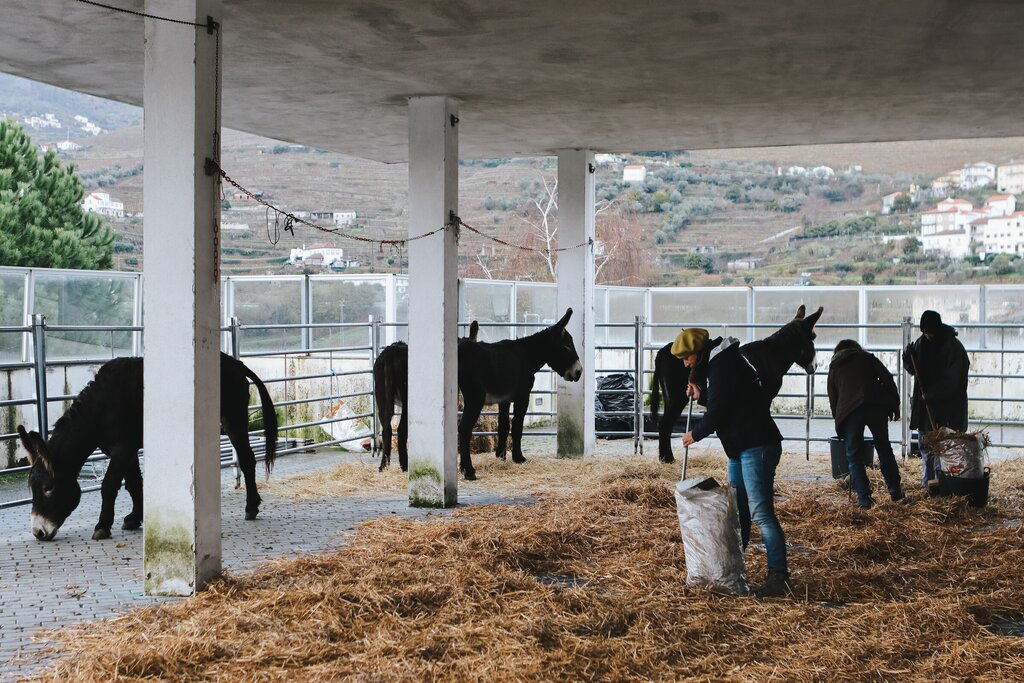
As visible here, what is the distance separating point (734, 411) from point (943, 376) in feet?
12.9

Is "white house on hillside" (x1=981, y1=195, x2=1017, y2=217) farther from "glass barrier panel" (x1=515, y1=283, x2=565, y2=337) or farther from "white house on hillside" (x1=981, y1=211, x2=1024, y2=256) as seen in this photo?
"glass barrier panel" (x1=515, y1=283, x2=565, y2=337)

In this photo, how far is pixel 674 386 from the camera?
10.9 metres

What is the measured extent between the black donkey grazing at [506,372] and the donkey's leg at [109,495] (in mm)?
3468

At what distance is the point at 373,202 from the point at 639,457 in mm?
49445

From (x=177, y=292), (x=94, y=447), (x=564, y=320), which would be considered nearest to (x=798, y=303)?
(x=564, y=320)

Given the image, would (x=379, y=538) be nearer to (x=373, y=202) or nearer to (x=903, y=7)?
(x=903, y=7)

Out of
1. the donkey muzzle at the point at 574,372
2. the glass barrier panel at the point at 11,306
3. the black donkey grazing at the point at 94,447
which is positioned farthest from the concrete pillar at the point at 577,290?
the glass barrier panel at the point at 11,306

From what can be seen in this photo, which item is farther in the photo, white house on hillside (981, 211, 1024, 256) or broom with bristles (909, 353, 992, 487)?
white house on hillside (981, 211, 1024, 256)

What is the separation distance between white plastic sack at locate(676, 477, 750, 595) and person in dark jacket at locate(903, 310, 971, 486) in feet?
12.1

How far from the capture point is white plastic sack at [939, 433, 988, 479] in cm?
793

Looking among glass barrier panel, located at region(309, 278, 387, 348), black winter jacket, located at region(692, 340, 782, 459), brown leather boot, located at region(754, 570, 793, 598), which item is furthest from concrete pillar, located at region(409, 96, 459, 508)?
glass barrier panel, located at region(309, 278, 387, 348)

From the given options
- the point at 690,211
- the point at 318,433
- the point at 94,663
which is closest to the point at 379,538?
the point at 94,663

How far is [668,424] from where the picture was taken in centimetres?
1077

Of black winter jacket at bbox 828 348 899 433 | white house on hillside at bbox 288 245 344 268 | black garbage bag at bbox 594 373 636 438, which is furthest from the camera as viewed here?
white house on hillside at bbox 288 245 344 268
